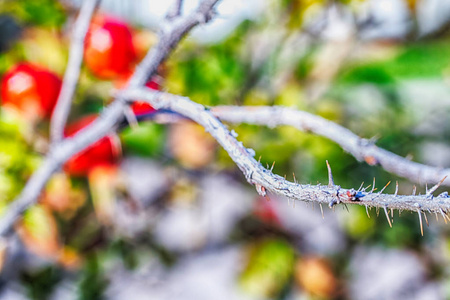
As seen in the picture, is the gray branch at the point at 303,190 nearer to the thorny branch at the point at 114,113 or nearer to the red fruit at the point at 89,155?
the thorny branch at the point at 114,113

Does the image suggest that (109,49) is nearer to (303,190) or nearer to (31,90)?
(31,90)

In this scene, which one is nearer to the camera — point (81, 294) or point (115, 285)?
point (81, 294)

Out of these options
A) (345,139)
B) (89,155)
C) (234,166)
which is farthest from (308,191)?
(234,166)

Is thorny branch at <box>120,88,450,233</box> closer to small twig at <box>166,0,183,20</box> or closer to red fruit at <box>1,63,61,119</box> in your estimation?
small twig at <box>166,0,183,20</box>

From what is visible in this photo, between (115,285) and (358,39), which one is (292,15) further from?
(115,285)

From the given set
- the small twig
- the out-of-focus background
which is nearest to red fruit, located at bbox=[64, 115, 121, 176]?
→ the out-of-focus background

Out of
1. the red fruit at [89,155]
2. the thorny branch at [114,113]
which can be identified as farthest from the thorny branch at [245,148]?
the red fruit at [89,155]

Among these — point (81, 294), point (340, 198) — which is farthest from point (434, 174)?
point (81, 294)
